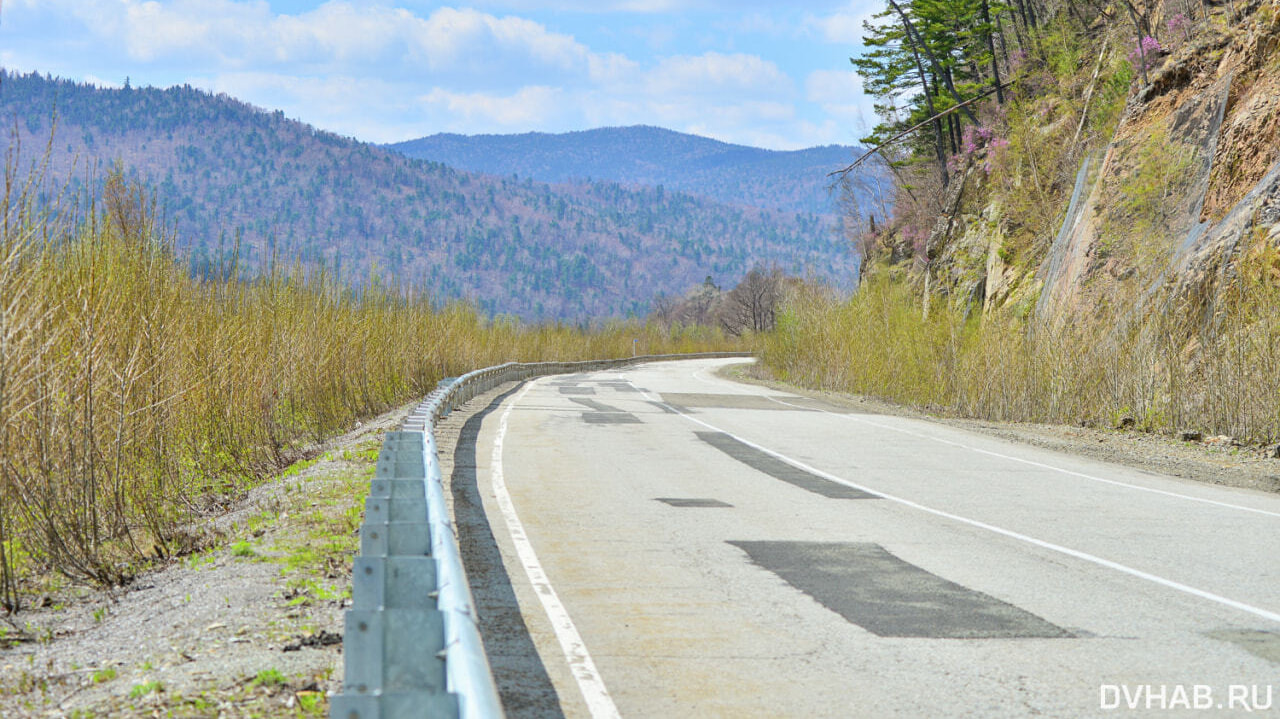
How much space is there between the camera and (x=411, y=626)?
12.0 feet

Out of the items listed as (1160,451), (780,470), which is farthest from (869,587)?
(1160,451)

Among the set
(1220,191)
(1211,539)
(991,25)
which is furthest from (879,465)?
(991,25)

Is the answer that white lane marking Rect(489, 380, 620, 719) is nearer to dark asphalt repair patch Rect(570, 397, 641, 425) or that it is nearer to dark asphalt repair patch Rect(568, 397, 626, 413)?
dark asphalt repair patch Rect(570, 397, 641, 425)

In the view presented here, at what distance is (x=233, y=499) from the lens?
12.7 meters

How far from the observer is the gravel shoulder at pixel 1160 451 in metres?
14.7

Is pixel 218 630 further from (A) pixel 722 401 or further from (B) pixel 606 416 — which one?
(A) pixel 722 401

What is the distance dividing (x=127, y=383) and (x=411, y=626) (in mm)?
6632

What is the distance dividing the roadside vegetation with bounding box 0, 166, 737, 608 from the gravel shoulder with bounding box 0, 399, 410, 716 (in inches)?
15.2

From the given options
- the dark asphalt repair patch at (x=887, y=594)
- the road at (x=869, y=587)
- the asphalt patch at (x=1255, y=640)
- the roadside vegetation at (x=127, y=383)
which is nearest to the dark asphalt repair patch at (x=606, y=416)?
the roadside vegetation at (x=127, y=383)

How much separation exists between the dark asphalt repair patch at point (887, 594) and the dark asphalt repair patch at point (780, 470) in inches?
136

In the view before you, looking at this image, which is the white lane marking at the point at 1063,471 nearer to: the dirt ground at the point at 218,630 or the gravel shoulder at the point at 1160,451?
the gravel shoulder at the point at 1160,451

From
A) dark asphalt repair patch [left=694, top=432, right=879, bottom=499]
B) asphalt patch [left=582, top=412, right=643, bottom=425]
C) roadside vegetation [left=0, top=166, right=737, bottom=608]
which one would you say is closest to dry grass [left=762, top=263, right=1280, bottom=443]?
dark asphalt repair patch [left=694, top=432, right=879, bottom=499]

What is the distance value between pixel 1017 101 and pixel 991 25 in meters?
4.98

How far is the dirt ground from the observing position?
5.11 metres
